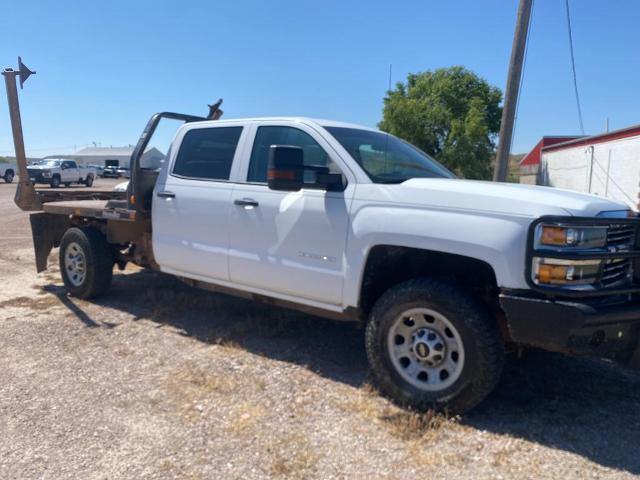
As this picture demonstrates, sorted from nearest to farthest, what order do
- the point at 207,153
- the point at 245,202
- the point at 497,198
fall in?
the point at 497,198 < the point at 245,202 < the point at 207,153

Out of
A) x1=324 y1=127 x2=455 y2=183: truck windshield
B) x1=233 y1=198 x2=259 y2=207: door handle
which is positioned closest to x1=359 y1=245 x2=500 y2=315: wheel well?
x1=324 y1=127 x2=455 y2=183: truck windshield

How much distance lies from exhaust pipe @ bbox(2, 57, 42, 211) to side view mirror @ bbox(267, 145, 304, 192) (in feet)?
14.5

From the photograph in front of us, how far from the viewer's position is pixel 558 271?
3.22m

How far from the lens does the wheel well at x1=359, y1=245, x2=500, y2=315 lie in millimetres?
3710

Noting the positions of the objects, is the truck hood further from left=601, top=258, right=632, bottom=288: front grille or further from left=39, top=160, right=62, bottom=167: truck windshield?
left=39, top=160, right=62, bottom=167: truck windshield

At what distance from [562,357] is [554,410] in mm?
1156

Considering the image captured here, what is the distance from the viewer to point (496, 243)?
3.34 meters

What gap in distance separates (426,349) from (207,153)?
2.81m

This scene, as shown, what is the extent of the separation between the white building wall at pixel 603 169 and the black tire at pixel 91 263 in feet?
52.8

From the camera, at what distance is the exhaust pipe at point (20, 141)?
22.2 feet

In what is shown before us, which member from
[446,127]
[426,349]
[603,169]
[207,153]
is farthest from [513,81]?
[446,127]

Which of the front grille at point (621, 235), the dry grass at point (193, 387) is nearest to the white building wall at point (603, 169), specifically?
the front grille at point (621, 235)

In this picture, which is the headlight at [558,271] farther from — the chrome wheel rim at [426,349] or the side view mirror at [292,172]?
the side view mirror at [292,172]

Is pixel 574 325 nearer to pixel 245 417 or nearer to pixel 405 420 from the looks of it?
pixel 405 420
